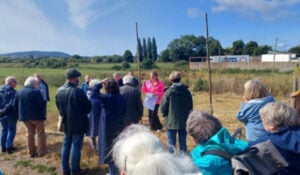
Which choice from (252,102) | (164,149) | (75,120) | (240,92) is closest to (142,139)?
(164,149)

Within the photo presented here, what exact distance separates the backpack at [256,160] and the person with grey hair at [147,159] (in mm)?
504

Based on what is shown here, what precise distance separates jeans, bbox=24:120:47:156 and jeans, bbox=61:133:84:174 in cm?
140

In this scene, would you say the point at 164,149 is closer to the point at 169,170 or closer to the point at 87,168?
the point at 169,170

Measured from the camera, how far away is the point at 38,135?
6.71 m

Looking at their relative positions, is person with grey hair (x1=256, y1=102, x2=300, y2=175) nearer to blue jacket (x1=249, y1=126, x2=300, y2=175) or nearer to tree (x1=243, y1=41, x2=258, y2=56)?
blue jacket (x1=249, y1=126, x2=300, y2=175)

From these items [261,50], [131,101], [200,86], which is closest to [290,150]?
[131,101]

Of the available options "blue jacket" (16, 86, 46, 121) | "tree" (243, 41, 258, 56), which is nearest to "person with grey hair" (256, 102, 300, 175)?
"blue jacket" (16, 86, 46, 121)

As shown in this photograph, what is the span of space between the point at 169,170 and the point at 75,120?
3.91 m

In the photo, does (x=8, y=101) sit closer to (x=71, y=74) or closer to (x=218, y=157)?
(x=71, y=74)

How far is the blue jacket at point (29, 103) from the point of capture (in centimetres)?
634

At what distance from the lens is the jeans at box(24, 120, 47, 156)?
21.7ft

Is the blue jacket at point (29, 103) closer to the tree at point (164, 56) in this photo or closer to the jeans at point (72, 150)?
the jeans at point (72, 150)

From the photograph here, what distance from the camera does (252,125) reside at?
3.77 meters

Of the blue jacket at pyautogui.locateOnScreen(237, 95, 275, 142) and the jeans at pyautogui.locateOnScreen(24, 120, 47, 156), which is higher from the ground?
the blue jacket at pyautogui.locateOnScreen(237, 95, 275, 142)
